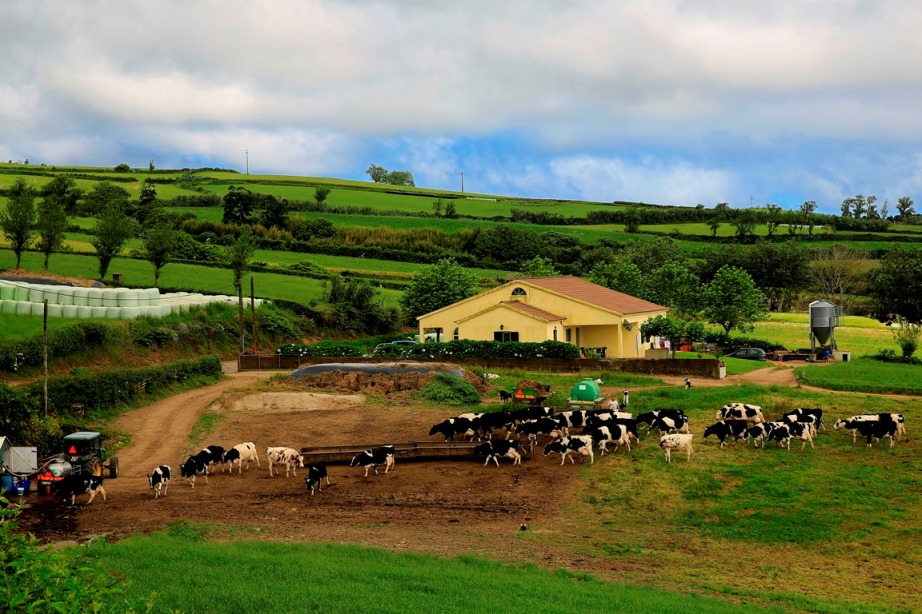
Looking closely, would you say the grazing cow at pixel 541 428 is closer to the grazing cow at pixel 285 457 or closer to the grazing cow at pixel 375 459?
the grazing cow at pixel 375 459

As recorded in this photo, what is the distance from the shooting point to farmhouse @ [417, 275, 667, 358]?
5378 cm

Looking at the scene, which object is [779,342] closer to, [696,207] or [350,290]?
[350,290]

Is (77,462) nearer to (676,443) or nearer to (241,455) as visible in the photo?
(241,455)

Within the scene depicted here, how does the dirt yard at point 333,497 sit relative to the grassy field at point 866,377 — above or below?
below

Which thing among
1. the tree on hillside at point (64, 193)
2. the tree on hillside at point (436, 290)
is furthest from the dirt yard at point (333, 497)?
the tree on hillside at point (64, 193)

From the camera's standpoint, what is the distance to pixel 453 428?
31.3 metres

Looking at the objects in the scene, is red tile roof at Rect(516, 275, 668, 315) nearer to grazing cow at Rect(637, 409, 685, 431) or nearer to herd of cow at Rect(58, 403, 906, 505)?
grazing cow at Rect(637, 409, 685, 431)

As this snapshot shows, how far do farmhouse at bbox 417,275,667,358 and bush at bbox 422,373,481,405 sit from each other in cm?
1311

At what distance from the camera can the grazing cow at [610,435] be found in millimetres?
28641

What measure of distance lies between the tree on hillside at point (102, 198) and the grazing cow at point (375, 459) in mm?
86349

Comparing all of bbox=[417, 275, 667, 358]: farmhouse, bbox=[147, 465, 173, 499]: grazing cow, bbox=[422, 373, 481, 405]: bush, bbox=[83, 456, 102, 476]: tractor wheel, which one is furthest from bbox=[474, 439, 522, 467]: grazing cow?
bbox=[417, 275, 667, 358]: farmhouse

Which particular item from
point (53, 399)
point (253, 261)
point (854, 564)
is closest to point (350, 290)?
point (253, 261)

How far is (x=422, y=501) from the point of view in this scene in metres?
24.5

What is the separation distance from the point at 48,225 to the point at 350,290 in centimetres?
2308
